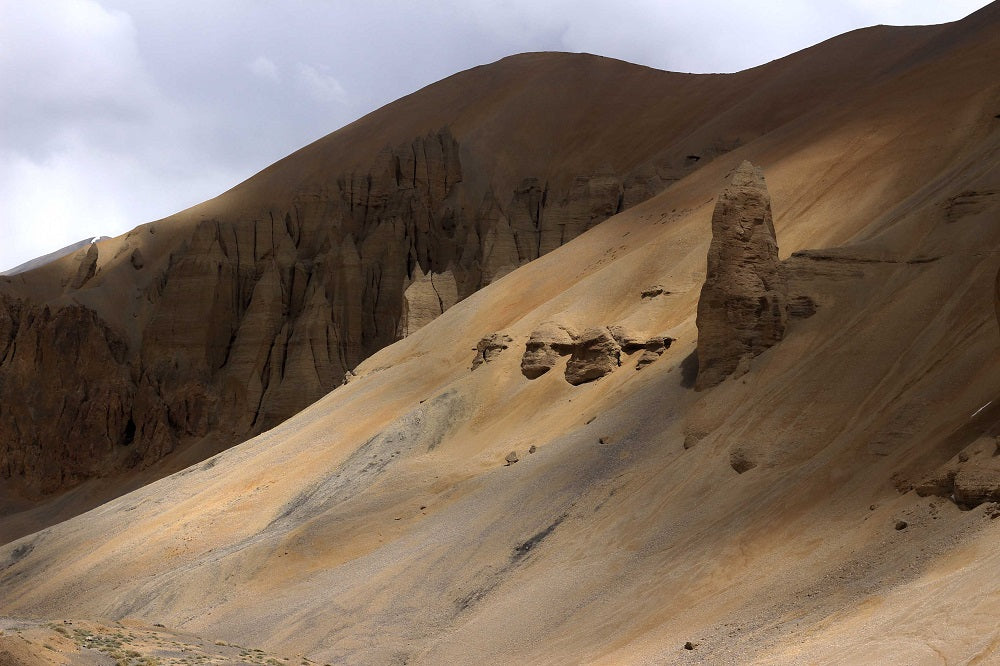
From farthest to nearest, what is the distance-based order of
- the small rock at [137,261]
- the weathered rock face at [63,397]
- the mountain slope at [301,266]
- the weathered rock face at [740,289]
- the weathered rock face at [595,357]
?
the small rock at [137,261] → the weathered rock face at [63,397] → the mountain slope at [301,266] → the weathered rock face at [595,357] → the weathered rock face at [740,289]

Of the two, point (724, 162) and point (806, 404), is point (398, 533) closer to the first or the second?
point (806, 404)

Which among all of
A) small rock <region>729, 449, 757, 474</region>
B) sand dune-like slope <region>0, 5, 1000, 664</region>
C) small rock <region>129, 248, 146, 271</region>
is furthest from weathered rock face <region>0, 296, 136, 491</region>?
small rock <region>729, 449, 757, 474</region>

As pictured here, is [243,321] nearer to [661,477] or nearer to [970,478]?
[661,477]

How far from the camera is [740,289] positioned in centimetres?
2548

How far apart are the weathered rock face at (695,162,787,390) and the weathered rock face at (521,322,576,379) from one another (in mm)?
8292

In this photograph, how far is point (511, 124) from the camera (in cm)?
6962

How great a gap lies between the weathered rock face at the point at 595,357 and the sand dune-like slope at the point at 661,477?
683mm

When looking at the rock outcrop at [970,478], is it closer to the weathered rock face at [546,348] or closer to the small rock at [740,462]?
the small rock at [740,462]

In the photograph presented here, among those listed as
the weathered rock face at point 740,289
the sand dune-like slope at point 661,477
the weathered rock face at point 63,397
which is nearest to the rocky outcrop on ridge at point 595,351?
the sand dune-like slope at point 661,477

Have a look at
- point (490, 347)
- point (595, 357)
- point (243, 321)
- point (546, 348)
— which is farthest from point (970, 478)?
point (243, 321)

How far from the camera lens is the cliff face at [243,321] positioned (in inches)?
2456

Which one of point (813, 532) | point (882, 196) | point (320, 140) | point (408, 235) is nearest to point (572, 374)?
point (882, 196)

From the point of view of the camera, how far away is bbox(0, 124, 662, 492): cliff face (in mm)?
62375

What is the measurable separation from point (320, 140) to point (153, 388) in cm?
2092
